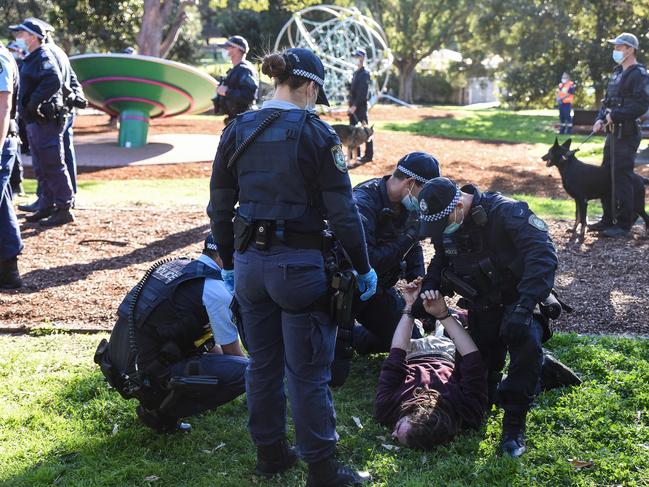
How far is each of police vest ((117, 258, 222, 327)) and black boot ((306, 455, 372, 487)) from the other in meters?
1.12

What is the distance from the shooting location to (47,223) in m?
8.82

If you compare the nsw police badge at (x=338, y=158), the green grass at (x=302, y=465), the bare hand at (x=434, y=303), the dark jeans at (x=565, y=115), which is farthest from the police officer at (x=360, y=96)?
the nsw police badge at (x=338, y=158)

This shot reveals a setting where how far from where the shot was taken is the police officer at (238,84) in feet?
28.7

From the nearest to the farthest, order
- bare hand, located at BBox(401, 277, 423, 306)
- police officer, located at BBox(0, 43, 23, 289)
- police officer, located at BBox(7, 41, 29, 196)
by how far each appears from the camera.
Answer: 1. bare hand, located at BBox(401, 277, 423, 306)
2. police officer, located at BBox(0, 43, 23, 289)
3. police officer, located at BBox(7, 41, 29, 196)

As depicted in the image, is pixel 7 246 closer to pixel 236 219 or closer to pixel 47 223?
pixel 47 223

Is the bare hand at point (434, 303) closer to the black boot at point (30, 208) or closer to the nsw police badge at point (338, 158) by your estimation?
the nsw police badge at point (338, 158)

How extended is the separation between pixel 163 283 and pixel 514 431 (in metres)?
1.99

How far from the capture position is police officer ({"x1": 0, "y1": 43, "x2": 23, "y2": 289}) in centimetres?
566

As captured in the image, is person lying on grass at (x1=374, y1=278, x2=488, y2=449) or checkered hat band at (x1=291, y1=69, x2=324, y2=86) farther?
person lying on grass at (x1=374, y1=278, x2=488, y2=449)

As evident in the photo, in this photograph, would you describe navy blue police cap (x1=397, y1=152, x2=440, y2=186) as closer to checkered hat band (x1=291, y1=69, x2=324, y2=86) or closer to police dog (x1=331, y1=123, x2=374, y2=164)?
checkered hat band (x1=291, y1=69, x2=324, y2=86)

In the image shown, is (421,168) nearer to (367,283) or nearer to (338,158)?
(367,283)

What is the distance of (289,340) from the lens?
128 inches

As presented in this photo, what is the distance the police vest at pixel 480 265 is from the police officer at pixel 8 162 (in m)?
3.69

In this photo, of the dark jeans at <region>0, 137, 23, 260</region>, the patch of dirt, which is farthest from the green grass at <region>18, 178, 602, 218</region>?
the dark jeans at <region>0, 137, 23, 260</region>
